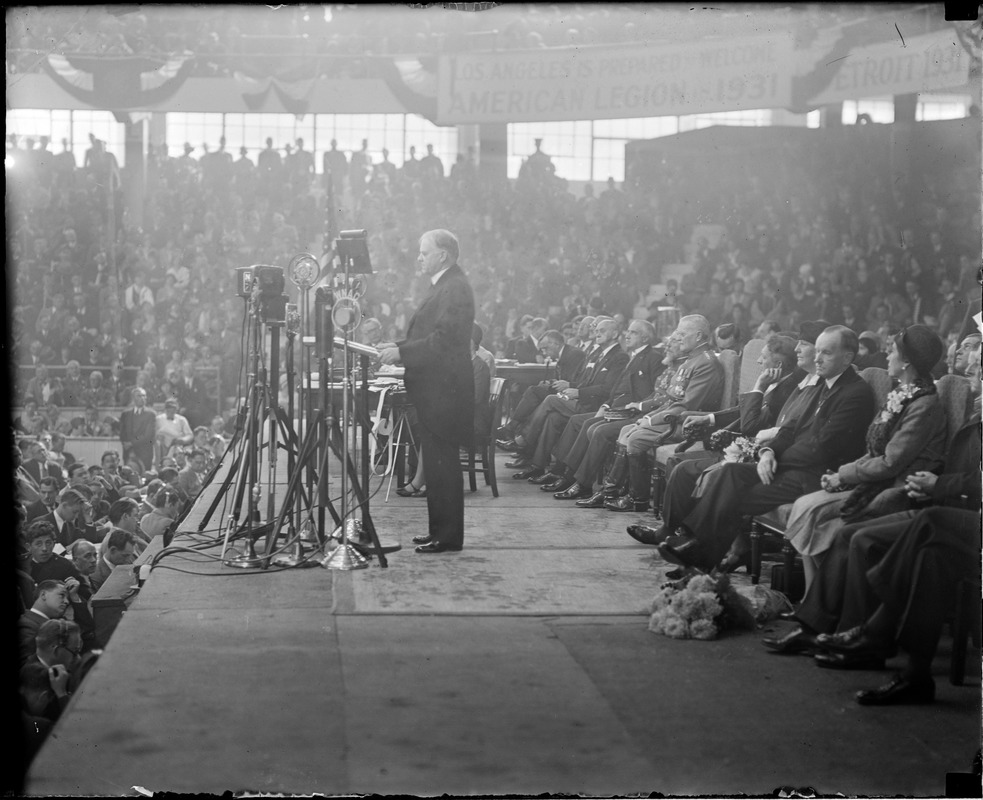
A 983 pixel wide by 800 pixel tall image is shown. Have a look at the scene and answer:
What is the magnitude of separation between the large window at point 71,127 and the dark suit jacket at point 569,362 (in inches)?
137

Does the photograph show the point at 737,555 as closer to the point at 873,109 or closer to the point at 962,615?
the point at 962,615

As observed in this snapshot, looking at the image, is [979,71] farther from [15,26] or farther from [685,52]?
[15,26]

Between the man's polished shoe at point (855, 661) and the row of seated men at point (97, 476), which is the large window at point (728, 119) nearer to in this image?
the man's polished shoe at point (855, 661)

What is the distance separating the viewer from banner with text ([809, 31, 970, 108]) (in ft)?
14.3

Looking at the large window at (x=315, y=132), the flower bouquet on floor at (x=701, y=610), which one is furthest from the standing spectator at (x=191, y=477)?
the flower bouquet on floor at (x=701, y=610)

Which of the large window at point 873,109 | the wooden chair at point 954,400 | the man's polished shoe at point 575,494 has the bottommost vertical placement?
the man's polished shoe at point 575,494

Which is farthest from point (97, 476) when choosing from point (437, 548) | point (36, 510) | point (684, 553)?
point (684, 553)

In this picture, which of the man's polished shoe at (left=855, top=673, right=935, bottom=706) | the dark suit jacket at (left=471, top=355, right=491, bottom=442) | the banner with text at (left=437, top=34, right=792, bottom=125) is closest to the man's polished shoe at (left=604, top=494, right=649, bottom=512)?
the dark suit jacket at (left=471, top=355, right=491, bottom=442)

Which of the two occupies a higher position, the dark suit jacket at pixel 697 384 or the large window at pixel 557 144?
the large window at pixel 557 144

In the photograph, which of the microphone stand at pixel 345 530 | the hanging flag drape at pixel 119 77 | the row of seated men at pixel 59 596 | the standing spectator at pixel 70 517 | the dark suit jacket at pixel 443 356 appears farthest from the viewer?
the standing spectator at pixel 70 517

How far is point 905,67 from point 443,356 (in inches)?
94.5

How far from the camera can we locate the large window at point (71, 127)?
4.35 meters

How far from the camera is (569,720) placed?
3.34 m

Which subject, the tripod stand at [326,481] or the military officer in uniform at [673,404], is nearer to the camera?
the tripod stand at [326,481]
